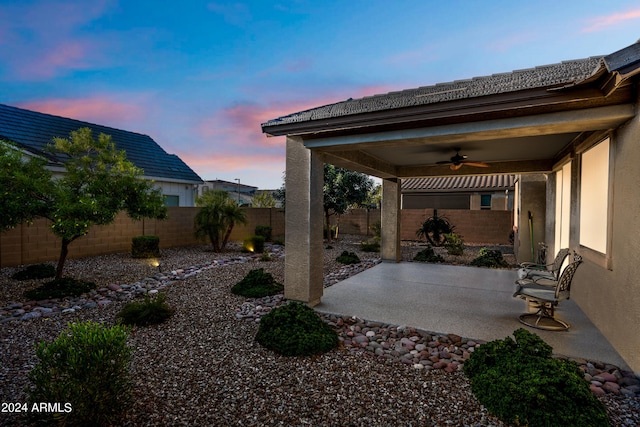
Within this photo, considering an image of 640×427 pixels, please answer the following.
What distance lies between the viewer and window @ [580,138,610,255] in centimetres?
385

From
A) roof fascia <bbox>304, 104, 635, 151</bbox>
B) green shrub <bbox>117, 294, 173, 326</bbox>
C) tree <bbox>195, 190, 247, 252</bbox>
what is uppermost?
roof fascia <bbox>304, 104, 635, 151</bbox>

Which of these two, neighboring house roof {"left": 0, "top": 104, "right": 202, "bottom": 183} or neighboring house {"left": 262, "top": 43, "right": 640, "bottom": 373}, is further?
neighboring house roof {"left": 0, "top": 104, "right": 202, "bottom": 183}

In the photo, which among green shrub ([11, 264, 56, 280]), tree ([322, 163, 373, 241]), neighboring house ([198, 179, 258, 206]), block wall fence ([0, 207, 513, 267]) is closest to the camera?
green shrub ([11, 264, 56, 280])

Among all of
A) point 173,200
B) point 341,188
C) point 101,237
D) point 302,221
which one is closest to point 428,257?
point 341,188

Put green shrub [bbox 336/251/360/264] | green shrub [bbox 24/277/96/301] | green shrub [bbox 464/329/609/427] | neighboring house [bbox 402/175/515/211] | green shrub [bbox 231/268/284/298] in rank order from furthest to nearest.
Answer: neighboring house [bbox 402/175/515/211]
green shrub [bbox 336/251/360/264]
green shrub [bbox 231/268/284/298]
green shrub [bbox 24/277/96/301]
green shrub [bbox 464/329/609/427]

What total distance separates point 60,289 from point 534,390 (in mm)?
6754

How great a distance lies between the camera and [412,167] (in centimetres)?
877

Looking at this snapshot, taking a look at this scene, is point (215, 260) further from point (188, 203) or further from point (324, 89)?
point (188, 203)

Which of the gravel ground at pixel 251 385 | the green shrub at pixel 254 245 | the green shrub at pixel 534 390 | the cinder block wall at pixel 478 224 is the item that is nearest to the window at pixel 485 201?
the cinder block wall at pixel 478 224

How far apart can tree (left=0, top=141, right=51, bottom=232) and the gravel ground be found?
1859 millimetres

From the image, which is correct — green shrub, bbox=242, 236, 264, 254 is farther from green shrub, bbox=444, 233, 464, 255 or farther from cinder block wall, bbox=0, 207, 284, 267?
green shrub, bbox=444, 233, 464, 255

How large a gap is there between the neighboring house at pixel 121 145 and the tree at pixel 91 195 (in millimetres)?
3234

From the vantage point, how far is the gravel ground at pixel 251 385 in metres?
2.27

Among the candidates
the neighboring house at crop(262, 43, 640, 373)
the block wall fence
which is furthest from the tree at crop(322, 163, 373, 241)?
the neighboring house at crop(262, 43, 640, 373)
